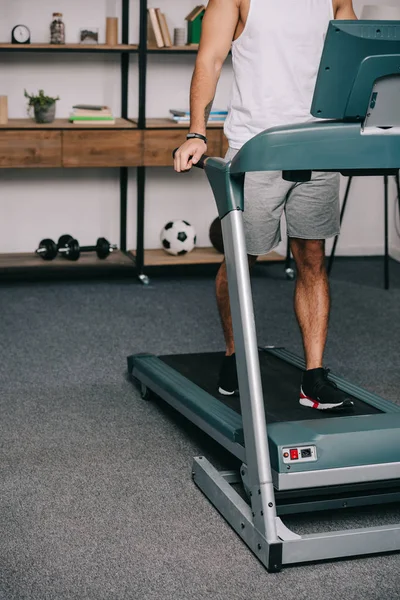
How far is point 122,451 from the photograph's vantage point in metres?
2.91

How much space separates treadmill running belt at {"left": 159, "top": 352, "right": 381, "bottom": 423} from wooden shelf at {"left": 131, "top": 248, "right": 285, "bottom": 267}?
5.80ft

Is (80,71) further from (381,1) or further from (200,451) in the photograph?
(200,451)

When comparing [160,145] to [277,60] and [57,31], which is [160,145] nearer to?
[57,31]

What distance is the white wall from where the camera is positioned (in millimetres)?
5223

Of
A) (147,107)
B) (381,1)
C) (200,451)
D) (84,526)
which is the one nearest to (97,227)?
(147,107)

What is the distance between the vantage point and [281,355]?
349cm

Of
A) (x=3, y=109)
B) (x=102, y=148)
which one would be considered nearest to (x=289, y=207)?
(x=102, y=148)

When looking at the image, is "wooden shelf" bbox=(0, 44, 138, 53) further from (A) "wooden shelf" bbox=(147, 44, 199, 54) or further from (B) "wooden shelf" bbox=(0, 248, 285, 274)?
(B) "wooden shelf" bbox=(0, 248, 285, 274)

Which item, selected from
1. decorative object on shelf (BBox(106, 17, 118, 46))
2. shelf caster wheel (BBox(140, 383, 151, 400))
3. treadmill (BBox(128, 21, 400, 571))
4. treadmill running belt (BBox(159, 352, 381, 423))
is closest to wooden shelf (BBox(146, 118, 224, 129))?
decorative object on shelf (BBox(106, 17, 118, 46))

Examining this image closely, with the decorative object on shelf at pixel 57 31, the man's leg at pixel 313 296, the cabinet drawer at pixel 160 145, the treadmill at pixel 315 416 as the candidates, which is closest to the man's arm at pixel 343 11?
the man's leg at pixel 313 296

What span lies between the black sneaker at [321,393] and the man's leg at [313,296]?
0.08m

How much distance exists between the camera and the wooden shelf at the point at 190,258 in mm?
5266

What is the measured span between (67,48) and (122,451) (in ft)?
8.95

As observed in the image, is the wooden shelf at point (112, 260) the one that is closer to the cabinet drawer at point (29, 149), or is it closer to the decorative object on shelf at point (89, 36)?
the cabinet drawer at point (29, 149)
